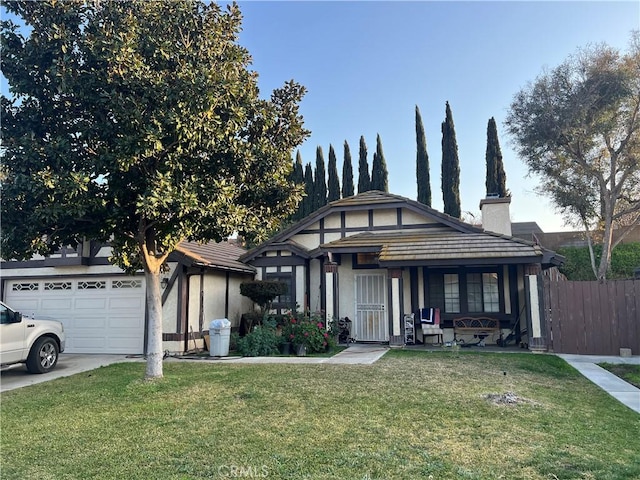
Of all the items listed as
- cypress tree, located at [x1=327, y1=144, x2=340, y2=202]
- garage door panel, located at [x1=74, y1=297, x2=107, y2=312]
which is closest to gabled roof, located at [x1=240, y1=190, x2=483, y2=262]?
garage door panel, located at [x1=74, y1=297, x2=107, y2=312]

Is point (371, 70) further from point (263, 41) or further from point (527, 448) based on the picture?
point (527, 448)

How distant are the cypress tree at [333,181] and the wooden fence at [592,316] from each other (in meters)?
21.9

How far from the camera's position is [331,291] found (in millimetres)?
13562

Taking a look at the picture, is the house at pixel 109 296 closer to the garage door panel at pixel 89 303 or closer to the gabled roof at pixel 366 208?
the garage door panel at pixel 89 303

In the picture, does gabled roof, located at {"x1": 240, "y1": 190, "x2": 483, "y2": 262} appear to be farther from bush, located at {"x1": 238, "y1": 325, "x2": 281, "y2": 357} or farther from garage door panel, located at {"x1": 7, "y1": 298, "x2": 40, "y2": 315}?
garage door panel, located at {"x1": 7, "y1": 298, "x2": 40, "y2": 315}

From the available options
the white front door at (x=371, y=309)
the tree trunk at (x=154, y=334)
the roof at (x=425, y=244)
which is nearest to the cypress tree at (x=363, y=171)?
the roof at (x=425, y=244)

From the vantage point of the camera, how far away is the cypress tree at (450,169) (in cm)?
2809

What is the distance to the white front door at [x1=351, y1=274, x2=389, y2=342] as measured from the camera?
14.2 m

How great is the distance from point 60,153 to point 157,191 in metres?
1.76

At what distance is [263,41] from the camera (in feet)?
33.1

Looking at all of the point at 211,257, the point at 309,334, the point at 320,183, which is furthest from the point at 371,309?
the point at 320,183

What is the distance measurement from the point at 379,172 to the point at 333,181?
3557mm

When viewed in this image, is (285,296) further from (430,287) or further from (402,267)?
(430,287)

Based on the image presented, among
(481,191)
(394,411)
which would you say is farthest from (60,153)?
(481,191)
